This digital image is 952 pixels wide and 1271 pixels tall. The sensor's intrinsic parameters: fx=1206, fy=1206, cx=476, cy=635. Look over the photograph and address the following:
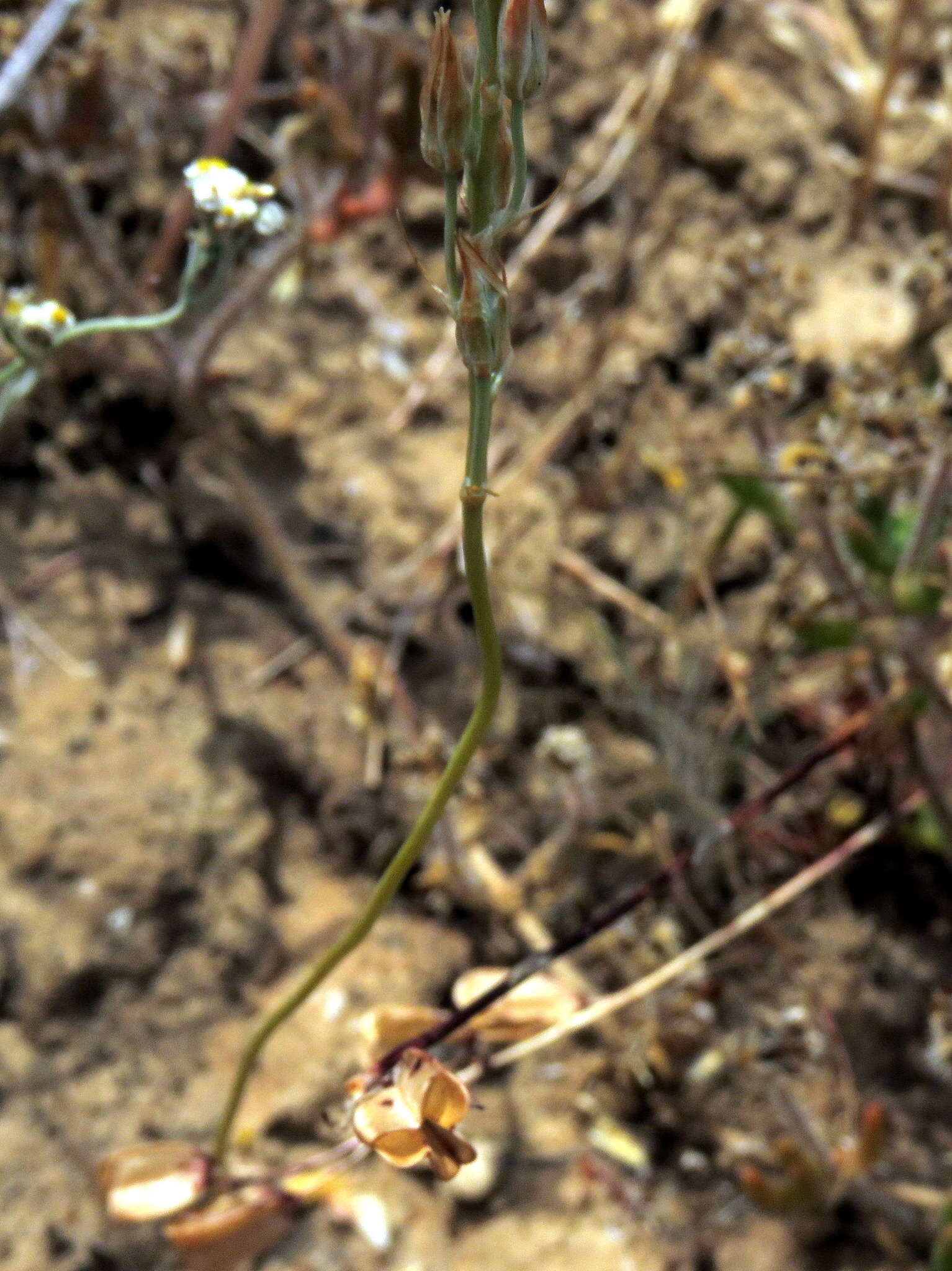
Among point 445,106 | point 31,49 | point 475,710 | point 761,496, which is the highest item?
point 31,49

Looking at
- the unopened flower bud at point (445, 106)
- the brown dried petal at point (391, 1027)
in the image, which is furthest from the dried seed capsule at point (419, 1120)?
the unopened flower bud at point (445, 106)

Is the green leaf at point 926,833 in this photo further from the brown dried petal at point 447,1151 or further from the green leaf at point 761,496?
the brown dried petal at point 447,1151

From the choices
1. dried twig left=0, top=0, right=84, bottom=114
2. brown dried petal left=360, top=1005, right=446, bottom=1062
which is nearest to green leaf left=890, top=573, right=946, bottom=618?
brown dried petal left=360, top=1005, right=446, bottom=1062

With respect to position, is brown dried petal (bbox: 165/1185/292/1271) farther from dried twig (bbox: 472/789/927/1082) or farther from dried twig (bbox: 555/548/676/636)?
dried twig (bbox: 555/548/676/636)

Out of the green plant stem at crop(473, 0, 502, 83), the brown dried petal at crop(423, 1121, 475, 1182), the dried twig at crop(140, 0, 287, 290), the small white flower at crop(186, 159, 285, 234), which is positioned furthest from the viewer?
the dried twig at crop(140, 0, 287, 290)

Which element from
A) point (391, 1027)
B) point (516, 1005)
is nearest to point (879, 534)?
point (516, 1005)

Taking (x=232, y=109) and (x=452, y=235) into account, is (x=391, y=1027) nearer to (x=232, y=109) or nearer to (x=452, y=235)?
(x=452, y=235)

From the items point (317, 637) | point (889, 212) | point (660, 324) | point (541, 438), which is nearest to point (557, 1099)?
point (317, 637)
